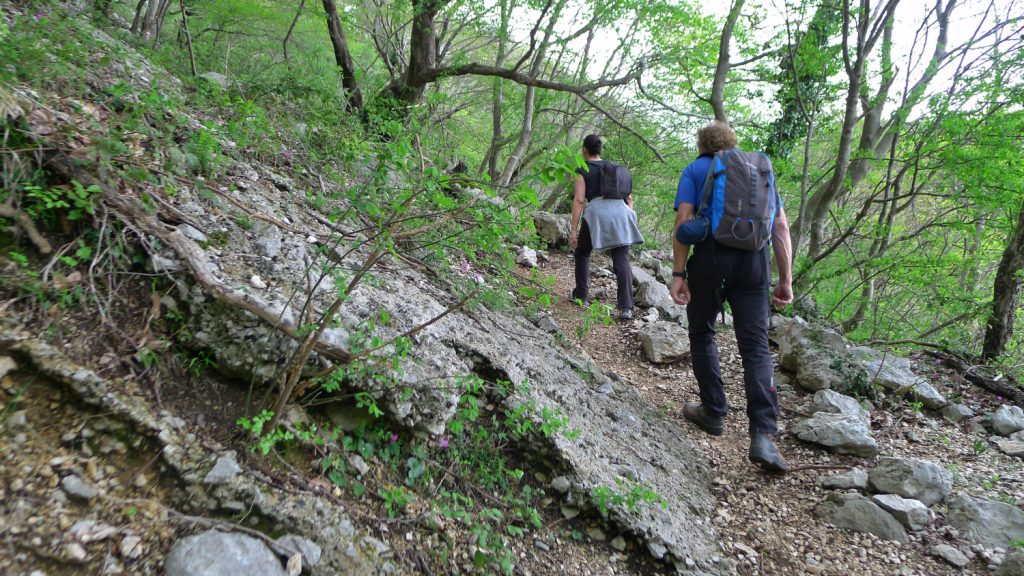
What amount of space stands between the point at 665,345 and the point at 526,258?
302 cm

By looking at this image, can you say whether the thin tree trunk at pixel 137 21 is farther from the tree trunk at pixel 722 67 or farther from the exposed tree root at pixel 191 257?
the tree trunk at pixel 722 67

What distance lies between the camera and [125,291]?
72.7 inches

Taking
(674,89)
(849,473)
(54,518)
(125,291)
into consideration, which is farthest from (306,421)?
(674,89)

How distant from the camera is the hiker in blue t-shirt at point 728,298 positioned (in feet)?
9.89

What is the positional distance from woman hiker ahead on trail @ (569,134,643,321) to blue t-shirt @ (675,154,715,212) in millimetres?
1715

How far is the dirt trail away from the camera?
7.52 ft

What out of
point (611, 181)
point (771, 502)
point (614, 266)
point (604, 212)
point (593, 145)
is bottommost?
point (771, 502)

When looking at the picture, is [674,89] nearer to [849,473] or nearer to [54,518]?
[849,473]

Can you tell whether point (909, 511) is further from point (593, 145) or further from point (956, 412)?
point (593, 145)

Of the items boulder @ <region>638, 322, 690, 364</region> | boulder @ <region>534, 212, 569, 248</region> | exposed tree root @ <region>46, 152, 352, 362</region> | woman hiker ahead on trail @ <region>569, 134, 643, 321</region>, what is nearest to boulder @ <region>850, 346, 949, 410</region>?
boulder @ <region>638, 322, 690, 364</region>

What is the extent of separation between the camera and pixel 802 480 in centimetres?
295

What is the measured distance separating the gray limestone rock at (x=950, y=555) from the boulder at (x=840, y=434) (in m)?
0.81

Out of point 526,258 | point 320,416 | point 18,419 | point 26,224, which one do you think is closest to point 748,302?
point 320,416

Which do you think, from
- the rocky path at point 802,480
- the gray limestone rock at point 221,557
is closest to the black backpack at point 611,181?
the rocky path at point 802,480
